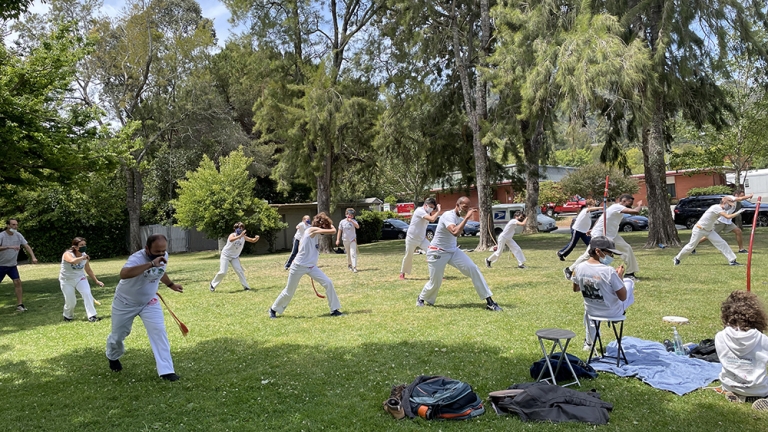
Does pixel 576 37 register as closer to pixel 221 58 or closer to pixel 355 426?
pixel 355 426

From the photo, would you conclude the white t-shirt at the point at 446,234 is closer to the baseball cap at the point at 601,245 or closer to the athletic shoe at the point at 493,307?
the athletic shoe at the point at 493,307

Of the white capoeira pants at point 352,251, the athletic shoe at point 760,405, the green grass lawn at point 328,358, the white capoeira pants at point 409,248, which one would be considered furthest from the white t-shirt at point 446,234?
the white capoeira pants at point 352,251

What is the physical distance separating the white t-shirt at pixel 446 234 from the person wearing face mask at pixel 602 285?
327 cm

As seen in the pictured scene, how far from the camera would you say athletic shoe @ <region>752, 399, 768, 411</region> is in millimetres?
4520

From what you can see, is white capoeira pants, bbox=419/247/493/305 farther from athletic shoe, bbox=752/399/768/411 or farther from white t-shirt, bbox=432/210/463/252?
athletic shoe, bbox=752/399/768/411

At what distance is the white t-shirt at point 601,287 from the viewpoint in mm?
5555

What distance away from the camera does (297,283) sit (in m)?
8.74

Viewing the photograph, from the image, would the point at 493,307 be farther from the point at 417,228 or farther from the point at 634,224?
the point at 634,224

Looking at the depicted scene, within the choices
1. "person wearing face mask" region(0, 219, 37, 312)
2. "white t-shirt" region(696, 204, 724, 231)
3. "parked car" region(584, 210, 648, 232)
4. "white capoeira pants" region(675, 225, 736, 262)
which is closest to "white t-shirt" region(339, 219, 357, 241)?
"person wearing face mask" region(0, 219, 37, 312)

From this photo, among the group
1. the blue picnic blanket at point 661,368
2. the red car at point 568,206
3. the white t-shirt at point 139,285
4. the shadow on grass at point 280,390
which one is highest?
the white t-shirt at point 139,285

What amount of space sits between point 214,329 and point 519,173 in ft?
66.6

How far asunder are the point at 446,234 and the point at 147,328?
16.1 ft

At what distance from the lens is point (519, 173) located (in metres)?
26.1

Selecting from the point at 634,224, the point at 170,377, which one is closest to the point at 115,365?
the point at 170,377
